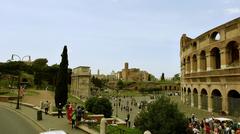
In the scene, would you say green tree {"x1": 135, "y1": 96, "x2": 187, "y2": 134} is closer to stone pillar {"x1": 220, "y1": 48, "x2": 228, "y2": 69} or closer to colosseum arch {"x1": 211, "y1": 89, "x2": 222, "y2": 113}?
stone pillar {"x1": 220, "y1": 48, "x2": 228, "y2": 69}

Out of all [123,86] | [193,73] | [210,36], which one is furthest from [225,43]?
[123,86]

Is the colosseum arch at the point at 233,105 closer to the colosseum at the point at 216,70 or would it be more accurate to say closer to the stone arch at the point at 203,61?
the colosseum at the point at 216,70

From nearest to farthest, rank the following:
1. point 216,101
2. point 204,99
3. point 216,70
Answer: point 216,70 → point 216,101 → point 204,99

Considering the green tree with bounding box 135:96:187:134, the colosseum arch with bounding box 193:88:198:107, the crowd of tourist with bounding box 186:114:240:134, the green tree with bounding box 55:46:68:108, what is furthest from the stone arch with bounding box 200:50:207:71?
the green tree with bounding box 135:96:187:134

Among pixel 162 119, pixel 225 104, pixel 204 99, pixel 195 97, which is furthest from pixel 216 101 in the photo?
pixel 162 119

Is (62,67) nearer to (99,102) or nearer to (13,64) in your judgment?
(99,102)

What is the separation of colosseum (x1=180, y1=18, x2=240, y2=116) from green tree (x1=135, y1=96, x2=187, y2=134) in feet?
62.5

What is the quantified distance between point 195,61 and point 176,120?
115ft


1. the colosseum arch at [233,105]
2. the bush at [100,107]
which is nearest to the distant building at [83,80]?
the colosseum arch at [233,105]

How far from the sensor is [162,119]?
52.0 feet

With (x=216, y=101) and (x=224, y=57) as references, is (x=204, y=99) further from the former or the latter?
(x=224, y=57)

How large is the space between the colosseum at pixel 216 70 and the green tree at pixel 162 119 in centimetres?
1904

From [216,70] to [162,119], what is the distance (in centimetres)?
2432

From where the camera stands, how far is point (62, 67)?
3469cm
